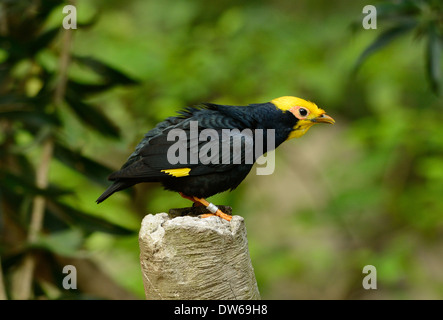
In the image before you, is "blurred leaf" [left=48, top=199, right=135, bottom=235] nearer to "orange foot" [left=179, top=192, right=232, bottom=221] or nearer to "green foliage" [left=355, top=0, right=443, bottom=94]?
"orange foot" [left=179, top=192, right=232, bottom=221]

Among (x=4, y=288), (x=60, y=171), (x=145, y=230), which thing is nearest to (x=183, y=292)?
(x=145, y=230)

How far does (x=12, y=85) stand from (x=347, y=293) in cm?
419

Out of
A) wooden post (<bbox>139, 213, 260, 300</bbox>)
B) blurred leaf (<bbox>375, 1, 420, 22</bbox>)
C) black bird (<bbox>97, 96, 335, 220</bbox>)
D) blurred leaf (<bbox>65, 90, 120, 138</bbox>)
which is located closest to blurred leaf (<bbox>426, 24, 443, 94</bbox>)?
blurred leaf (<bbox>375, 1, 420, 22</bbox>)

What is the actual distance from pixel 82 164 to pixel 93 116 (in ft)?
1.09

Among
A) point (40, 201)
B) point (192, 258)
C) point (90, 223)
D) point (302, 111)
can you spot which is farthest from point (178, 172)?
point (40, 201)

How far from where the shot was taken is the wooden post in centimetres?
209

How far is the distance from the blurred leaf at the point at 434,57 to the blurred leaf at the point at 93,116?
205 centimetres

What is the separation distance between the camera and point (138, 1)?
7785 mm

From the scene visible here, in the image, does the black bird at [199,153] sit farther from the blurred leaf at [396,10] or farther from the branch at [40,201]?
the branch at [40,201]

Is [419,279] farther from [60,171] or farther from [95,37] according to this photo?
[95,37]

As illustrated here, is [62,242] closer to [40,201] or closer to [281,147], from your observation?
[40,201]

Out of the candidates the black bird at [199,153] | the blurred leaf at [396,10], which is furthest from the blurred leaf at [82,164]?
the blurred leaf at [396,10]

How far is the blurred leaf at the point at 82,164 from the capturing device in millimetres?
3689

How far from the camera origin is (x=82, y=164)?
3.75 m
